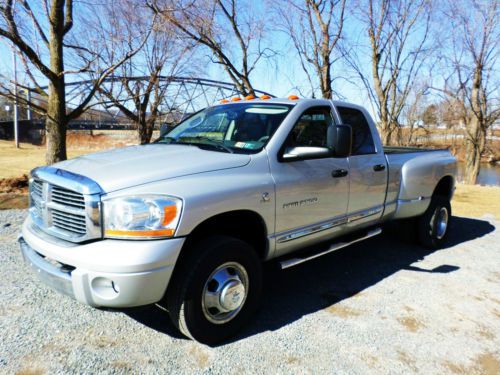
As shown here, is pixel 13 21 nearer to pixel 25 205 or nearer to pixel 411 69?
pixel 25 205

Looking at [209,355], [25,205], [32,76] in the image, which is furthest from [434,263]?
[32,76]

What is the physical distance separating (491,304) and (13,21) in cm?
759

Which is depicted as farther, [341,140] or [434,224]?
[434,224]

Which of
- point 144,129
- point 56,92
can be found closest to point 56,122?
point 56,92

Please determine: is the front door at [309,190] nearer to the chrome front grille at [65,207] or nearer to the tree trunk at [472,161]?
the chrome front grille at [65,207]

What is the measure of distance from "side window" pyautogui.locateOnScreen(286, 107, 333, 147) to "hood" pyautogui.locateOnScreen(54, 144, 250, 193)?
68 centimetres

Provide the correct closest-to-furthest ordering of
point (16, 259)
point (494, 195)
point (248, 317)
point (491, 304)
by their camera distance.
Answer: point (248, 317) → point (491, 304) → point (16, 259) → point (494, 195)

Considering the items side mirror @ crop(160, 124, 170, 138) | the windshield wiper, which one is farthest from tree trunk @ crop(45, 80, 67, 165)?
the windshield wiper

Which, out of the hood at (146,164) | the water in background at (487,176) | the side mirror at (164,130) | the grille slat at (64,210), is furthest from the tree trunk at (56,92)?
the water in background at (487,176)

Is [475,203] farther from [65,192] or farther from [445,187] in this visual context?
[65,192]

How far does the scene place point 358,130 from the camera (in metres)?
4.61

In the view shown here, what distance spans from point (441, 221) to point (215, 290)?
4.12 metres

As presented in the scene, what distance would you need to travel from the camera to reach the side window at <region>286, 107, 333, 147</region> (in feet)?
12.2

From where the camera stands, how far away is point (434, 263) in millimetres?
5043
